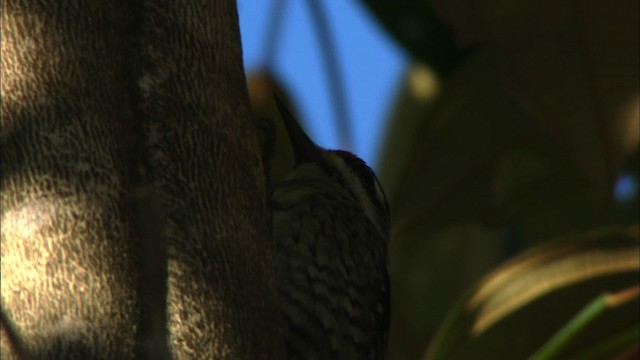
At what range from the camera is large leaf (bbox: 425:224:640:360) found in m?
1.73

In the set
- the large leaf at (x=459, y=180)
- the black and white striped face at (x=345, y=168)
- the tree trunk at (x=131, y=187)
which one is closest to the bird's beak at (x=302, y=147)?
the black and white striped face at (x=345, y=168)

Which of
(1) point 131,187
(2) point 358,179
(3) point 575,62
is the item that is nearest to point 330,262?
(2) point 358,179

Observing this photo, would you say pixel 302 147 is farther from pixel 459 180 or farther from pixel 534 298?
pixel 534 298

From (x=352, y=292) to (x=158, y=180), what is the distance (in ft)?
2.82

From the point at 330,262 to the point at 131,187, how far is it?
34.9 inches

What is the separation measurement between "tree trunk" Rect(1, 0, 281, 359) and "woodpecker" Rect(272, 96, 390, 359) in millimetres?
728

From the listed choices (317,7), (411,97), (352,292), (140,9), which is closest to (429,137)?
(411,97)

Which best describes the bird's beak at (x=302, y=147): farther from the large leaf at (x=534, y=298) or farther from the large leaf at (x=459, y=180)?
the large leaf at (x=534, y=298)

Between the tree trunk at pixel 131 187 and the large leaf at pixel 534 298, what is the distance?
2.12 ft

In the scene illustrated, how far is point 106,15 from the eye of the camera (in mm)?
1066

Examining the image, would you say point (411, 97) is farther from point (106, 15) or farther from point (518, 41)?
point (106, 15)

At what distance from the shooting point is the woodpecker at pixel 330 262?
6.01 ft

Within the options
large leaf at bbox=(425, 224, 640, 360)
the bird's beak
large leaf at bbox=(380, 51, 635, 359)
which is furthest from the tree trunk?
the bird's beak

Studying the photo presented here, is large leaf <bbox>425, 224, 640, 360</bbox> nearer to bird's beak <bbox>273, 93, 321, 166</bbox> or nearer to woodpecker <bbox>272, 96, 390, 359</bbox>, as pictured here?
woodpecker <bbox>272, 96, 390, 359</bbox>
